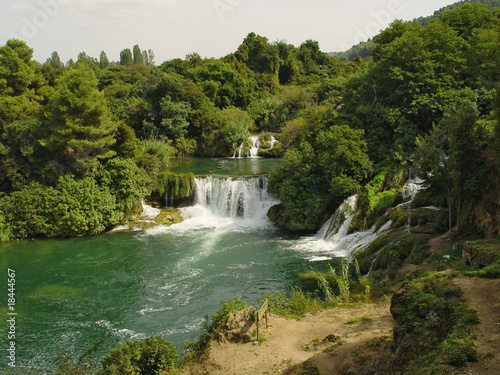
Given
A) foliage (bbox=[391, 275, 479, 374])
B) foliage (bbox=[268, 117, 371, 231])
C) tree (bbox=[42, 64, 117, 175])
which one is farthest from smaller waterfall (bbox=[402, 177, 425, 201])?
tree (bbox=[42, 64, 117, 175])

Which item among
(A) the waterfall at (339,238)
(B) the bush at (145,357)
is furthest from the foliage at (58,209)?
(B) the bush at (145,357)

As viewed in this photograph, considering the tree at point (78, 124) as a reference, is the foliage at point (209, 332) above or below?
below

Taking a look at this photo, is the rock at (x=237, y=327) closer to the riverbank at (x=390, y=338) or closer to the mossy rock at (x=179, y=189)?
the riverbank at (x=390, y=338)

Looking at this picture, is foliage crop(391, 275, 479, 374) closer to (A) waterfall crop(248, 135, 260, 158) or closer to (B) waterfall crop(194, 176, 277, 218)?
(B) waterfall crop(194, 176, 277, 218)

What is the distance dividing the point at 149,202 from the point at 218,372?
1809 cm

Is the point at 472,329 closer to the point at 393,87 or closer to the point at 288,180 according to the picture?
the point at 288,180

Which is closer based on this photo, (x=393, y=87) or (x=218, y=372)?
(x=218, y=372)

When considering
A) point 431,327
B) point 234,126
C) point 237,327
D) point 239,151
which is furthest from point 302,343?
point 234,126

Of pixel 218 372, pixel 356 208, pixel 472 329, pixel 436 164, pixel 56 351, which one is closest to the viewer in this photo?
pixel 472 329

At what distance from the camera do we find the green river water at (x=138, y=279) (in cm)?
1255

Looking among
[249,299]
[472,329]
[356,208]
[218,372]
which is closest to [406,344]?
[472,329]

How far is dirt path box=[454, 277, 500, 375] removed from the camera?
6004 millimetres

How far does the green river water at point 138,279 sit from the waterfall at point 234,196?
2.74 ft

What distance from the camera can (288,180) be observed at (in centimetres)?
2227
